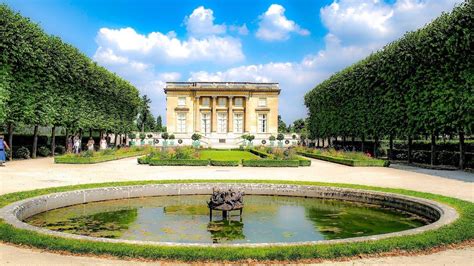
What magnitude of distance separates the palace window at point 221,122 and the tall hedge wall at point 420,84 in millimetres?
36917

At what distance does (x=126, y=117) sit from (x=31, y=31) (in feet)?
90.5

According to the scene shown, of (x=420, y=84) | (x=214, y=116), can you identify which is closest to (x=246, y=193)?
(x=420, y=84)

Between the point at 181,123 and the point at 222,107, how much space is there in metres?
7.66

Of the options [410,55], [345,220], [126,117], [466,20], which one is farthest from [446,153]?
[126,117]

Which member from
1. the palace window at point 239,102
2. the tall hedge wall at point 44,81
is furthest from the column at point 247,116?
the tall hedge wall at point 44,81

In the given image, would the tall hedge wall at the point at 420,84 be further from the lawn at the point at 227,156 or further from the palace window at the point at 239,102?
the palace window at the point at 239,102

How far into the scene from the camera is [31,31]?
29.8 m

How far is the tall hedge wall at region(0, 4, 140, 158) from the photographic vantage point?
27.5 meters

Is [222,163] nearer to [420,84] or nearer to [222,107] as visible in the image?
[420,84]

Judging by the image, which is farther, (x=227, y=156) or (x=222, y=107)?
(x=222, y=107)

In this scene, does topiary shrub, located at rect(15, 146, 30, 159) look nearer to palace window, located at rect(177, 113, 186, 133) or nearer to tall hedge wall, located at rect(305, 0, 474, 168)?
tall hedge wall, located at rect(305, 0, 474, 168)

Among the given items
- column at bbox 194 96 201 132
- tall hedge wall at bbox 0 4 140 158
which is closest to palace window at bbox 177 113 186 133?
column at bbox 194 96 201 132

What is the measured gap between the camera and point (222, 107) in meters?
75.1

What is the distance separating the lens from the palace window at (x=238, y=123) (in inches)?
2980
